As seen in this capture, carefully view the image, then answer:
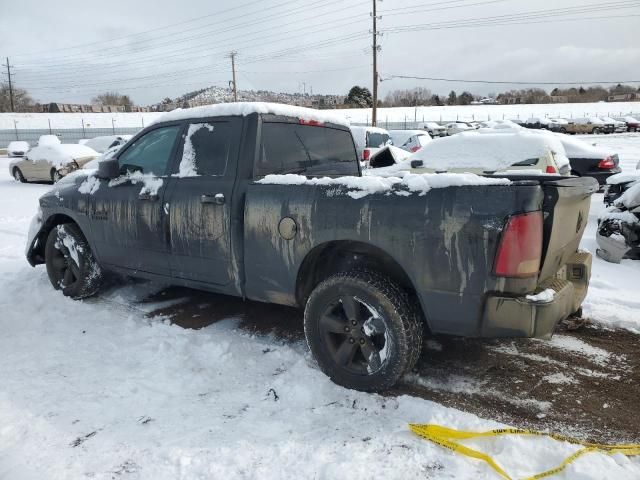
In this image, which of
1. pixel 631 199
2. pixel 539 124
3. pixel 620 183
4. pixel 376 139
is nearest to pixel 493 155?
pixel 620 183

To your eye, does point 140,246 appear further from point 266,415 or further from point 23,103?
point 23,103

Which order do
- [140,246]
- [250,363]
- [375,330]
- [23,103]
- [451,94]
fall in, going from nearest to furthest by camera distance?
[375,330]
[250,363]
[140,246]
[23,103]
[451,94]

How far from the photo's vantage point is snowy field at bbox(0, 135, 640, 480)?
2.38m

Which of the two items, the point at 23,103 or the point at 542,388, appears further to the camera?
the point at 23,103

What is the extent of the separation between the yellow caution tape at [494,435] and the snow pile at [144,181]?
2811mm

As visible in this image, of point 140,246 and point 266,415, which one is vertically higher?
point 140,246

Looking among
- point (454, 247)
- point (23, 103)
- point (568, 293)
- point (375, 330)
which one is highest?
point (23, 103)

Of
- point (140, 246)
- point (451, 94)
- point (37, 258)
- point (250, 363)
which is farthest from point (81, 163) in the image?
point (451, 94)

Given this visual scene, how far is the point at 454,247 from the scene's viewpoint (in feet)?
8.75

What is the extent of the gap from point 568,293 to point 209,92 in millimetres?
125579

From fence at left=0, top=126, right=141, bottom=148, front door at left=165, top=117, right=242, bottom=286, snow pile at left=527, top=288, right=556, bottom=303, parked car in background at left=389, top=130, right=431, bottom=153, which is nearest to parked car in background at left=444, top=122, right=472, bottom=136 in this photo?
parked car in background at left=389, top=130, right=431, bottom=153

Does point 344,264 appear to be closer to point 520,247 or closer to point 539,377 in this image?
point 520,247

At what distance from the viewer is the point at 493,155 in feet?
26.1

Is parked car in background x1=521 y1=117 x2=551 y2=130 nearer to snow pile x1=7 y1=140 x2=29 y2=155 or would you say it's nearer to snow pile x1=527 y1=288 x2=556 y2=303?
snow pile x1=7 y1=140 x2=29 y2=155
